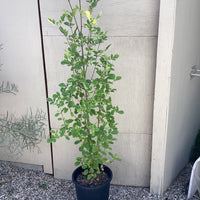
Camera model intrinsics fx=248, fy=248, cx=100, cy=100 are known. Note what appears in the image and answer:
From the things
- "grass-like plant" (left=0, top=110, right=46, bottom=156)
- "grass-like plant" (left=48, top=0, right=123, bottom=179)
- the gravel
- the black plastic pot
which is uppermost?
"grass-like plant" (left=48, top=0, right=123, bottom=179)

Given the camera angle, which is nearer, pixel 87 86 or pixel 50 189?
pixel 87 86

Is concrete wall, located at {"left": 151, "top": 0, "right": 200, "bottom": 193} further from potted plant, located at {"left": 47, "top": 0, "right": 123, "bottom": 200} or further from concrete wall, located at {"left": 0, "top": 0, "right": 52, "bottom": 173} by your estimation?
concrete wall, located at {"left": 0, "top": 0, "right": 52, "bottom": 173}

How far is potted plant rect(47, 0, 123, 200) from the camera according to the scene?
1.63 metres

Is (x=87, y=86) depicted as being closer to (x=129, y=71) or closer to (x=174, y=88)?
(x=129, y=71)

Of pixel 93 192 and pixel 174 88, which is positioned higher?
pixel 174 88

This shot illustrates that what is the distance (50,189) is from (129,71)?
1287 mm

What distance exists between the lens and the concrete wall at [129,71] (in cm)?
184

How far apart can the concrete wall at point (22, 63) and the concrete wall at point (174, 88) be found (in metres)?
0.98

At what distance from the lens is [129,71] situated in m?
1.96

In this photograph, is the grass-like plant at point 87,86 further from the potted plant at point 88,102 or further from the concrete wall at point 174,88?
the concrete wall at point 174,88

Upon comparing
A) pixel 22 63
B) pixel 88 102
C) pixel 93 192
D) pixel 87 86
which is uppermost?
pixel 22 63

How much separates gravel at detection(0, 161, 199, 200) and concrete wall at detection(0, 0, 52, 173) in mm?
173

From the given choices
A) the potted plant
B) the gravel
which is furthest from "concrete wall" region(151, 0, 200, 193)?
the potted plant

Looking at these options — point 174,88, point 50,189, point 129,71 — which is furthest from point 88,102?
point 50,189
